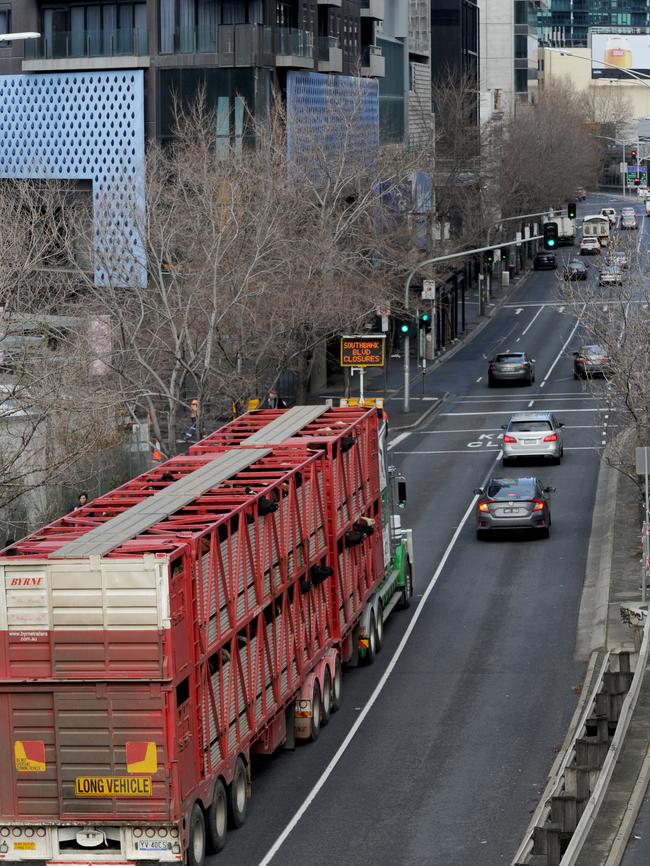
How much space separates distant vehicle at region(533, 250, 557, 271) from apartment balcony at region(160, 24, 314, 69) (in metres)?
54.6

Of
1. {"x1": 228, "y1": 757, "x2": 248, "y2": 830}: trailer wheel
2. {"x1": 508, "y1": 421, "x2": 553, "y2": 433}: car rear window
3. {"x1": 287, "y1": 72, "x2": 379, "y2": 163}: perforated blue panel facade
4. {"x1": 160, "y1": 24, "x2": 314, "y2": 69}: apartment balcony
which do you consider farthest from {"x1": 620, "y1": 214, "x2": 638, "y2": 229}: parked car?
{"x1": 228, "y1": 757, "x2": 248, "y2": 830}: trailer wheel

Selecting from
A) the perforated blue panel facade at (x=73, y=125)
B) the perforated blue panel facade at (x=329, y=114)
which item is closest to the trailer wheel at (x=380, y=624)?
the perforated blue panel facade at (x=329, y=114)

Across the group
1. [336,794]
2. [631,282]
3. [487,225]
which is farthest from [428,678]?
[487,225]

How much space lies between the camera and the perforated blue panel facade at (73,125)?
64.8m

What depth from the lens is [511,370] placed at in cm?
6944

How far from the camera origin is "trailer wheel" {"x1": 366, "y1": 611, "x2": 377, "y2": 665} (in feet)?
97.1

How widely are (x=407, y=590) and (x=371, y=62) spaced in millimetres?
48257

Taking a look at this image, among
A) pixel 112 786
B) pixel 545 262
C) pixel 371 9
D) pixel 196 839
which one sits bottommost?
pixel 196 839

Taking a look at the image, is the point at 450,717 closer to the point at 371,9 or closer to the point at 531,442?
the point at 531,442

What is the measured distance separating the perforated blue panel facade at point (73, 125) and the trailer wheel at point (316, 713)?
40.5 m

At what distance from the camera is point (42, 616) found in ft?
61.1

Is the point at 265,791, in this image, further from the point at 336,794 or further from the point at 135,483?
the point at 135,483

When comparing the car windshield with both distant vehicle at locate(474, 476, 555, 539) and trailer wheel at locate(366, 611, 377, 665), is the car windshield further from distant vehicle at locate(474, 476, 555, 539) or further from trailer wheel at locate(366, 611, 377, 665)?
trailer wheel at locate(366, 611, 377, 665)

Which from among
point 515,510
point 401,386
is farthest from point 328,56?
point 515,510
